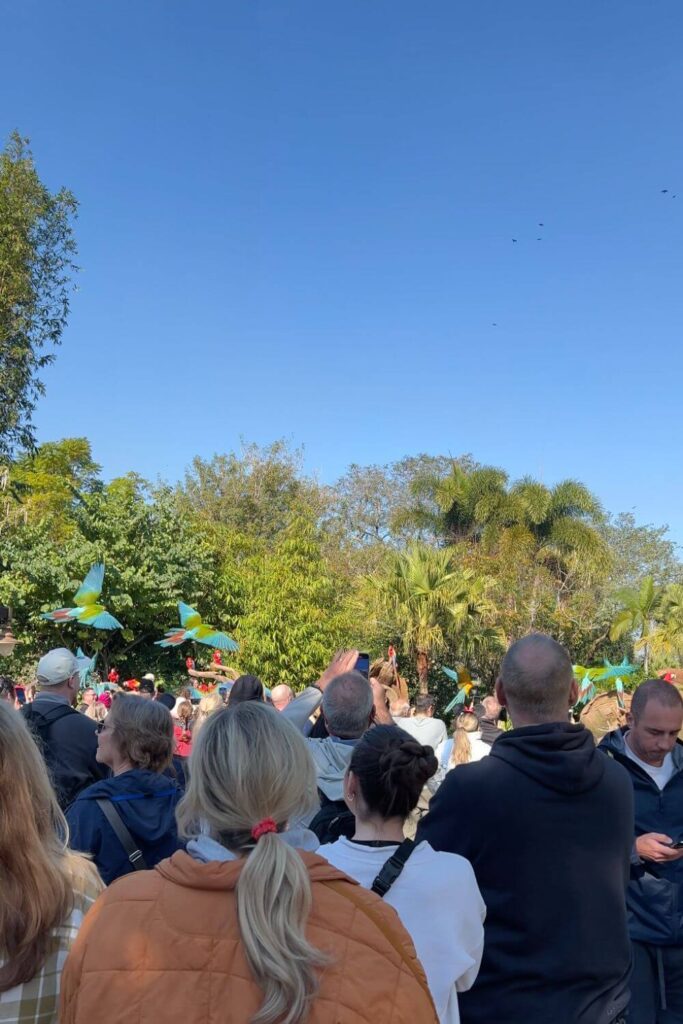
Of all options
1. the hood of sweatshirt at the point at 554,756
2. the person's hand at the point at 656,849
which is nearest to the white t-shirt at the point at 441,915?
the hood of sweatshirt at the point at 554,756

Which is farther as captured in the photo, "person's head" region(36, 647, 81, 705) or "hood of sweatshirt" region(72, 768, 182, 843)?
"person's head" region(36, 647, 81, 705)

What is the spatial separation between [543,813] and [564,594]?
2943cm

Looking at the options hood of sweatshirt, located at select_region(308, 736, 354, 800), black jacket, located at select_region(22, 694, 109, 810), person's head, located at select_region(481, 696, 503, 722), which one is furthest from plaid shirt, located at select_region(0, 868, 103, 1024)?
person's head, located at select_region(481, 696, 503, 722)

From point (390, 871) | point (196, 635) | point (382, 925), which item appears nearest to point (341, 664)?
point (390, 871)

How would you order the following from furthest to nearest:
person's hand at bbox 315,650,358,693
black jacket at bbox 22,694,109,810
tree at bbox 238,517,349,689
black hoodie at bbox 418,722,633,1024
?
tree at bbox 238,517,349,689, person's hand at bbox 315,650,358,693, black jacket at bbox 22,694,109,810, black hoodie at bbox 418,722,633,1024

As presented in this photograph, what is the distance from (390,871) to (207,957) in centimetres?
85

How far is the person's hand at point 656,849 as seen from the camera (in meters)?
3.27

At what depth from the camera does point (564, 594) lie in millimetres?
31109

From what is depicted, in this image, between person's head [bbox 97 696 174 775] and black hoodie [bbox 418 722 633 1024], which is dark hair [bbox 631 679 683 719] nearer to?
black hoodie [bbox 418 722 633 1024]

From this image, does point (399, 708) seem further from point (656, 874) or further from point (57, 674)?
point (656, 874)

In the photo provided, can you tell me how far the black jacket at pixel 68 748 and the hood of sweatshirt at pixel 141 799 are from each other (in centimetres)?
121

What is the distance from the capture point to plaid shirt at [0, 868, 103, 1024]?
1712 millimetres

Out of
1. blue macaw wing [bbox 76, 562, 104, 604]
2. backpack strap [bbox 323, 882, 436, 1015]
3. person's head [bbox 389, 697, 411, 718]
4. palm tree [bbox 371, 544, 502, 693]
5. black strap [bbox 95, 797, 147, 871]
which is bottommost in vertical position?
black strap [bbox 95, 797, 147, 871]

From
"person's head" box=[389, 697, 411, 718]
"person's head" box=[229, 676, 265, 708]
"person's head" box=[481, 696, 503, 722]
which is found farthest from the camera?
"person's head" box=[389, 697, 411, 718]
